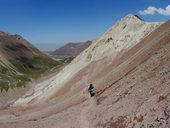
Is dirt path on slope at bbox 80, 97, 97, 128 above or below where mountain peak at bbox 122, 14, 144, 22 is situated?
below

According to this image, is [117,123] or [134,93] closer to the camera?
[117,123]

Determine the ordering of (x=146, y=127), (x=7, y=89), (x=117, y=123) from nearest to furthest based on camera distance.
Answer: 1. (x=146, y=127)
2. (x=117, y=123)
3. (x=7, y=89)

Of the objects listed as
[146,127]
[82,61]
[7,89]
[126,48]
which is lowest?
[146,127]

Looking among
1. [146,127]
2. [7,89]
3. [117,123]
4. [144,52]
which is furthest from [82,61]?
[7,89]

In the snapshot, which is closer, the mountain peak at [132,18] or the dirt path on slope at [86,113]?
the dirt path on slope at [86,113]

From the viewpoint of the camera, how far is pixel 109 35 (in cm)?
8638

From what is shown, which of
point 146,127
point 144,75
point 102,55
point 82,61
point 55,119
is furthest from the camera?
point 82,61

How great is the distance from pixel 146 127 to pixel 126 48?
140 ft

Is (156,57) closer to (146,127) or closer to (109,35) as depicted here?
(146,127)

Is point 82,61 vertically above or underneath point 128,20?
underneath

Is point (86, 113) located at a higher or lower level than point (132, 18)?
lower

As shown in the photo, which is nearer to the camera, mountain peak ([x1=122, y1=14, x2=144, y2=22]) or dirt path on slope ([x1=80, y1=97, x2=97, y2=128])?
dirt path on slope ([x1=80, y1=97, x2=97, y2=128])

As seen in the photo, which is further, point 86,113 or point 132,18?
point 132,18

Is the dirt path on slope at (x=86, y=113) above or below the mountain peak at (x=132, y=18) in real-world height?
below
